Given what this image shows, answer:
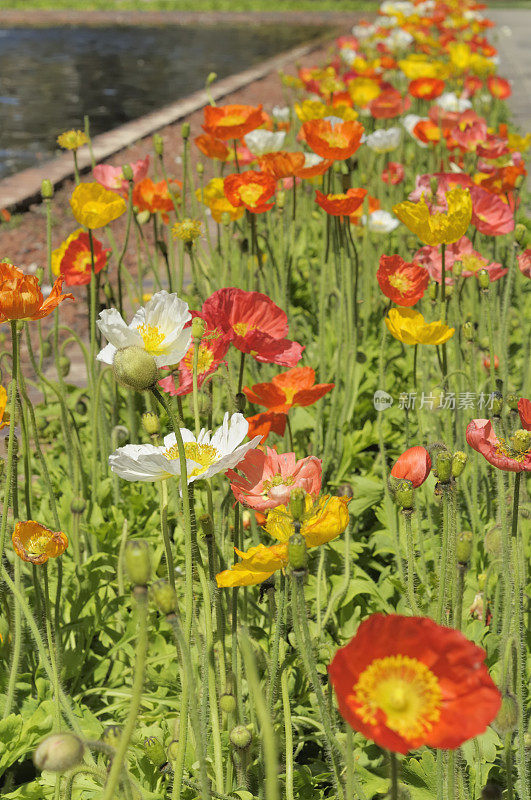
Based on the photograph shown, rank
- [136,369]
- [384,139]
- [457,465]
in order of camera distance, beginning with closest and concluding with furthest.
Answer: [136,369]
[457,465]
[384,139]

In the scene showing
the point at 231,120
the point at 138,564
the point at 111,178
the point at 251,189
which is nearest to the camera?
the point at 138,564

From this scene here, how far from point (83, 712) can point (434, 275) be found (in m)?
1.10

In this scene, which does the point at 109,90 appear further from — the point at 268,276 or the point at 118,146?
the point at 268,276

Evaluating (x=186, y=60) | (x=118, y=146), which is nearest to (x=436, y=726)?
(x=118, y=146)

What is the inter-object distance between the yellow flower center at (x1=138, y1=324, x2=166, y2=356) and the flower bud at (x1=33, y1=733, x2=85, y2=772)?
0.49m

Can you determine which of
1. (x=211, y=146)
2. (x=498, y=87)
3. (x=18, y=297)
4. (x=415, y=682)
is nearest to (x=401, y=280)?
(x=18, y=297)

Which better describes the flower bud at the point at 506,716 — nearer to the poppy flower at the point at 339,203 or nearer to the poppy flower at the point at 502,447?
the poppy flower at the point at 502,447

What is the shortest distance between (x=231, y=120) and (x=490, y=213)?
2.21 feet

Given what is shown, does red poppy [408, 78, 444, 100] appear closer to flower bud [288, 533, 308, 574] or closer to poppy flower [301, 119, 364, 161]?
poppy flower [301, 119, 364, 161]

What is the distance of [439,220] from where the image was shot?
1454mm

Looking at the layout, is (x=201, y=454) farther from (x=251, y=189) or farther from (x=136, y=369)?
(x=251, y=189)

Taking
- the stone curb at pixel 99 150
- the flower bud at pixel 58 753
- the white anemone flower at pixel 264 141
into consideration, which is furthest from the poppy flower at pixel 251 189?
the stone curb at pixel 99 150

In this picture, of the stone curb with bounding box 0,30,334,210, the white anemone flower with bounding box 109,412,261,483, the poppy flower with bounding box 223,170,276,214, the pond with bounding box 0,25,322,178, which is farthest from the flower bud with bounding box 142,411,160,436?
the pond with bounding box 0,25,322,178

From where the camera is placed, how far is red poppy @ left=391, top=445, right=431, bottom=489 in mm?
1026
